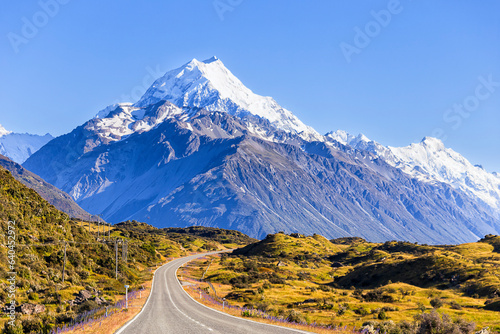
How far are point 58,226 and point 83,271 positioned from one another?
12588 millimetres

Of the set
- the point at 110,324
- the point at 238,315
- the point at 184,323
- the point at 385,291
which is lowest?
Result: the point at 238,315

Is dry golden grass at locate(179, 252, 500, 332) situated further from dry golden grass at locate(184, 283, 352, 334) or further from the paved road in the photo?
the paved road

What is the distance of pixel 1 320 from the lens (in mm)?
34844

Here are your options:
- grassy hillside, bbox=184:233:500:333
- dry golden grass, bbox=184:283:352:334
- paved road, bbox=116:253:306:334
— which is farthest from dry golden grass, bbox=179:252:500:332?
paved road, bbox=116:253:306:334

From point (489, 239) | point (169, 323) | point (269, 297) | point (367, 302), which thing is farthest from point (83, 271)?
point (489, 239)

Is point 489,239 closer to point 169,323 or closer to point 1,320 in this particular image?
point 169,323

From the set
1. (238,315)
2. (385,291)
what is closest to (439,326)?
(238,315)

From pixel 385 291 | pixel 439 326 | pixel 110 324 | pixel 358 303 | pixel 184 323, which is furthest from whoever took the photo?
pixel 385 291

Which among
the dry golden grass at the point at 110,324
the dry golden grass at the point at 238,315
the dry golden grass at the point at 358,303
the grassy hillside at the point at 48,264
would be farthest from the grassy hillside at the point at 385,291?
the grassy hillside at the point at 48,264

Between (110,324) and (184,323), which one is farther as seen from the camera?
(184,323)

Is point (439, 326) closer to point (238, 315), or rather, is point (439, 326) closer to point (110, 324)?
point (238, 315)

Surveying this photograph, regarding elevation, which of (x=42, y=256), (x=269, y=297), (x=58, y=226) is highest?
(x=58, y=226)

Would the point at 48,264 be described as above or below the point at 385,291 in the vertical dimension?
above

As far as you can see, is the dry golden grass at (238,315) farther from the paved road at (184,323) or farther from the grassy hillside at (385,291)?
the grassy hillside at (385,291)
